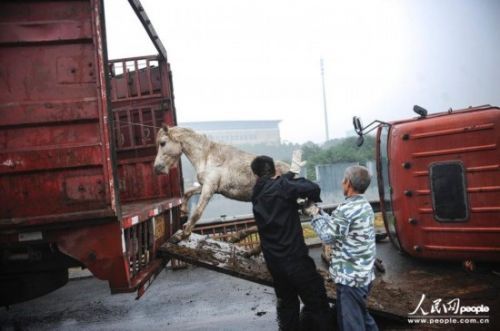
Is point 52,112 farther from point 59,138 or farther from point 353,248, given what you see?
point 353,248

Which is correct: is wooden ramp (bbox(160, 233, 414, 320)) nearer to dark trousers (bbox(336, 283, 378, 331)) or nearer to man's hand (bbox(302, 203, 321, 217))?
dark trousers (bbox(336, 283, 378, 331))

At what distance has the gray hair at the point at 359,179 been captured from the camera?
272 cm

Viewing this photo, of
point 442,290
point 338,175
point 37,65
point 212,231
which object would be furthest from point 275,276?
point 338,175

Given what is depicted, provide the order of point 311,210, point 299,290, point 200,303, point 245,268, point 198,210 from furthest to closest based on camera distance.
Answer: point 200,303 → point 198,210 → point 245,268 → point 299,290 → point 311,210

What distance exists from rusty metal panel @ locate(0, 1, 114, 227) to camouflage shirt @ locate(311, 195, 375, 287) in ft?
5.97

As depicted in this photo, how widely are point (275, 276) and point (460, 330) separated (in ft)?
7.35

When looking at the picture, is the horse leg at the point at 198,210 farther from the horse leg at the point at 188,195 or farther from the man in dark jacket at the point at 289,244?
the man in dark jacket at the point at 289,244

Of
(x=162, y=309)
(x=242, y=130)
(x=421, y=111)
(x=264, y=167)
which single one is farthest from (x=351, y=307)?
(x=242, y=130)

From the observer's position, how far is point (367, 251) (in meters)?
2.69

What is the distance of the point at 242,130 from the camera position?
38375 mm

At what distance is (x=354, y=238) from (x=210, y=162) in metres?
2.49

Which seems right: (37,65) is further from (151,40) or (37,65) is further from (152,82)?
(152,82)

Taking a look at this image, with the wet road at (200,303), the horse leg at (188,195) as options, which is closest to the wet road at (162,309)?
the wet road at (200,303)

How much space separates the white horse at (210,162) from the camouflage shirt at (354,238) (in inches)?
74.5
